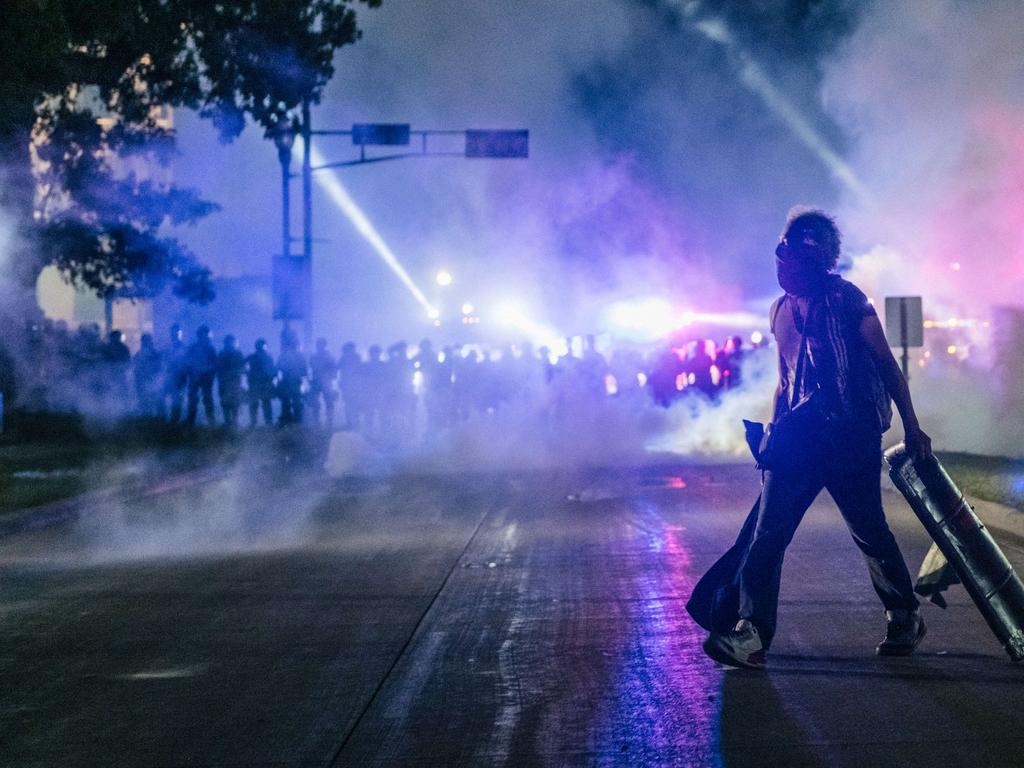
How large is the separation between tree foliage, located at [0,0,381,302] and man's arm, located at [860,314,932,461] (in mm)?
16756

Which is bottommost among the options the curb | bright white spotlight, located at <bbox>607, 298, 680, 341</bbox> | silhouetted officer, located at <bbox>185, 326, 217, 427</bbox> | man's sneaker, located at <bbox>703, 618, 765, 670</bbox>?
the curb

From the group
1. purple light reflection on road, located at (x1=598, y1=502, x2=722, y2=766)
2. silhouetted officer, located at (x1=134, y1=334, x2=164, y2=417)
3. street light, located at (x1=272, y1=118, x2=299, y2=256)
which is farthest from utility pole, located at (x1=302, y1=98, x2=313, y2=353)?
purple light reflection on road, located at (x1=598, y1=502, x2=722, y2=766)

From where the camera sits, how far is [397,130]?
2734 centimetres

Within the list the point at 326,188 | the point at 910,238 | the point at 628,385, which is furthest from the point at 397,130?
the point at 326,188

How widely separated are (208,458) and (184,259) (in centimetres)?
897

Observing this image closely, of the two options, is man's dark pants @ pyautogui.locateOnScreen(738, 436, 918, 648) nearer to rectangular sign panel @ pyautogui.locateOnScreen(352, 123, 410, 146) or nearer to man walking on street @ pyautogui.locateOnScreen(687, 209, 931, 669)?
man walking on street @ pyautogui.locateOnScreen(687, 209, 931, 669)

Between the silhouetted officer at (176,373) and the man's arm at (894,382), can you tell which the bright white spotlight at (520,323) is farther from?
the man's arm at (894,382)

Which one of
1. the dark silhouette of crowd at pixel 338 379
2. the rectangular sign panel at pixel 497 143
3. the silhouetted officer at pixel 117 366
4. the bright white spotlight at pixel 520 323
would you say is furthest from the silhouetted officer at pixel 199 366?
the bright white spotlight at pixel 520 323

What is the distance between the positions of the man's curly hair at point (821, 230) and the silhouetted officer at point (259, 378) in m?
18.7

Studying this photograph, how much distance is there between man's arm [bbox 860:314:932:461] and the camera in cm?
538

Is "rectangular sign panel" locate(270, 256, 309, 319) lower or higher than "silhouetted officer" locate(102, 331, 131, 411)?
higher

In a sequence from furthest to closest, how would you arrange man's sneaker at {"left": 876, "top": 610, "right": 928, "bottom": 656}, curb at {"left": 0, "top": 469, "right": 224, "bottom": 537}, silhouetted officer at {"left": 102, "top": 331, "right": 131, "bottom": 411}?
1. silhouetted officer at {"left": 102, "top": 331, "right": 131, "bottom": 411}
2. curb at {"left": 0, "top": 469, "right": 224, "bottom": 537}
3. man's sneaker at {"left": 876, "top": 610, "right": 928, "bottom": 656}

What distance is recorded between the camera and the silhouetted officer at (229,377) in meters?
23.0

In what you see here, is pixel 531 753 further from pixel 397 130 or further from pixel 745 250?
pixel 745 250
